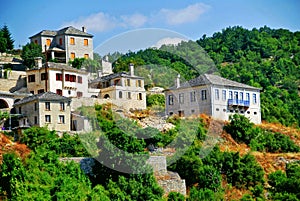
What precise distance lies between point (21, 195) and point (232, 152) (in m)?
14.0

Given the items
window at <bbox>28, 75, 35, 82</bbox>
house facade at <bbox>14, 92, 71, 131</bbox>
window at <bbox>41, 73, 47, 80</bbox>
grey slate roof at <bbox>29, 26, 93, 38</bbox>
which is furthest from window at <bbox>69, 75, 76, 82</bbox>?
grey slate roof at <bbox>29, 26, 93, 38</bbox>

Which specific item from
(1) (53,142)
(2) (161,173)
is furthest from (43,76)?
(2) (161,173)

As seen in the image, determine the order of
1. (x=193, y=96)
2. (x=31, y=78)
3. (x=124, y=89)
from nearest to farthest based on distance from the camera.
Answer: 1. (x=193, y=96)
2. (x=31, y=78)
3. (x=124, y=89)

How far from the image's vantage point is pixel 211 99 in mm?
46969

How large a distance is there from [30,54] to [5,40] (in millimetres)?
8068

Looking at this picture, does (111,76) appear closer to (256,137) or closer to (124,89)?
(124,89)

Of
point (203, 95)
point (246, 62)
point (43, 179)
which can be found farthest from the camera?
point (246, 62)

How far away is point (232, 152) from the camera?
3988 cm

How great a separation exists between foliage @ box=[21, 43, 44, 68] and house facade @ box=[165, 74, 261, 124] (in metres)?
12.3

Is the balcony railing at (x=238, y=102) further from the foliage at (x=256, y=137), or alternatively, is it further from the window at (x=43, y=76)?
the window at (x=43, y=76)

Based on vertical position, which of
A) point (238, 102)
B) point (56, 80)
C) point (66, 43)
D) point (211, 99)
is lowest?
point (238, 102)

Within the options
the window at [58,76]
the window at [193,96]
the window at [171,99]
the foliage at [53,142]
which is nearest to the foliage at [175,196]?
the foliage at [53,142]

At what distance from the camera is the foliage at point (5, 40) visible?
6191 centimetres

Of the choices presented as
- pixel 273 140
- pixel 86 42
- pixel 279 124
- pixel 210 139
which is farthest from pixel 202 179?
pixel 86 42
